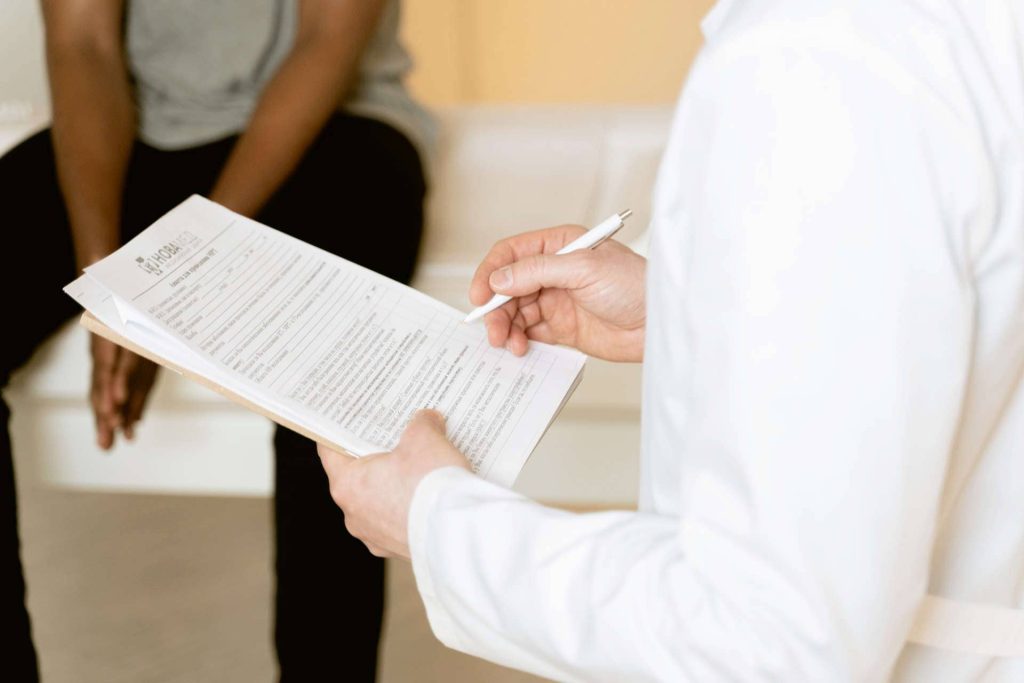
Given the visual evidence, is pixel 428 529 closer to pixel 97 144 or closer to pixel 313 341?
pixel 313 341

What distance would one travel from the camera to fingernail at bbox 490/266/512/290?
32.6 inches

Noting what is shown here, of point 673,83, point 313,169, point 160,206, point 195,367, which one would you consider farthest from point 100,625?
point 673,83

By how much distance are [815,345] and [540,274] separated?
42cm

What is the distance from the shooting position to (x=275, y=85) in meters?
1.38

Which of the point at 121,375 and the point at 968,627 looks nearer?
the point at 968,627

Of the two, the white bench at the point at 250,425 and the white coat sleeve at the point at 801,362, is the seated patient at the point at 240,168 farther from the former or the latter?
the white coat sleeve at the point at 801,362

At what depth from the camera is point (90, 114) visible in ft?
4.57

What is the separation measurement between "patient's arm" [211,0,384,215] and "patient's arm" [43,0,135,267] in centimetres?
15

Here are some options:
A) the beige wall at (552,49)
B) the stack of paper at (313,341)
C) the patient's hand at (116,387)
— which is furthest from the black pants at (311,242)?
the beige wall at (552,49)

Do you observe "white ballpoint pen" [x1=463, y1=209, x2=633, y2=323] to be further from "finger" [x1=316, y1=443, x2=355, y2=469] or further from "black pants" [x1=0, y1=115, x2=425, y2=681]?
"black pants" [x1=0, y1=115, x2=425, y2=681]

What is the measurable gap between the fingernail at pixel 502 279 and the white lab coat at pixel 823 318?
315mm

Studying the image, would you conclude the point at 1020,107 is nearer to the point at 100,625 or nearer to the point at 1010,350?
the point at 1010,350

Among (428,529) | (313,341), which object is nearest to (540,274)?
(313,341)

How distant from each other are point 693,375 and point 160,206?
1.08 meters
